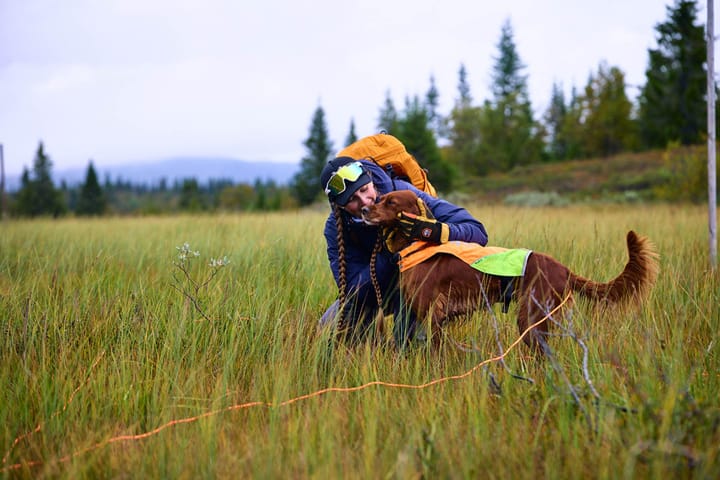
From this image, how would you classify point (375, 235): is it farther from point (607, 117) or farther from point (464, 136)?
point (464, 136)

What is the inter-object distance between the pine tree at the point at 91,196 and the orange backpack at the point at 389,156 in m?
43.4

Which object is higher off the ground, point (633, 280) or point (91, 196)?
point (91, 196)

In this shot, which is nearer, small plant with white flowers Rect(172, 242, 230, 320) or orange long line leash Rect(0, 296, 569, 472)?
orange long line leash Rect(0, 296, 569, 472)

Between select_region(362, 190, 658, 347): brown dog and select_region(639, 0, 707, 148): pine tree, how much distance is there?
98.5ft

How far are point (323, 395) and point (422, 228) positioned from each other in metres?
1.01

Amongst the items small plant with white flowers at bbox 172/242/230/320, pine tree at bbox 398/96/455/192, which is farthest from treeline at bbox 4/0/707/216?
small plant with white flowers at bbox 172/242/230/320

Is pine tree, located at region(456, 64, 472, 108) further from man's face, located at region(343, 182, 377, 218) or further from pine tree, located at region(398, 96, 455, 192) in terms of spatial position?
man's face, located at region(343, 182, 377, 218)

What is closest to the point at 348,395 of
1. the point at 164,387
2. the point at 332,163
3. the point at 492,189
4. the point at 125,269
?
the point at 164,387

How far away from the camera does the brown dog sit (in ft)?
8.13

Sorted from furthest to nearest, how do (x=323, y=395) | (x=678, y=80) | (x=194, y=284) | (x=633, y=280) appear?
1. (x=678, y=80)
2. (x=194, y=284)
3. (x=633, y=280)
4. (x=323, y=395)

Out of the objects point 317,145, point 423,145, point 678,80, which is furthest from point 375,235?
point 317,145

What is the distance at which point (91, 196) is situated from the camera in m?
45.2

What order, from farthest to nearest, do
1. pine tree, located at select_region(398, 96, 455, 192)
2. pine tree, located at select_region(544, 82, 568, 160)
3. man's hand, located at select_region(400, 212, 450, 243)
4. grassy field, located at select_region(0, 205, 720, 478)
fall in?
pine tree, located at select_region(544, 82, 568, 160), pine tree, located at select_region(398, 96, 455, 192), man's hand, located at select_region(400, 212, 450, 243), grassy field, located at select_region(0, 205, 720, 478)

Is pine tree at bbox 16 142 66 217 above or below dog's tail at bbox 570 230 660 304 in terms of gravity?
above
